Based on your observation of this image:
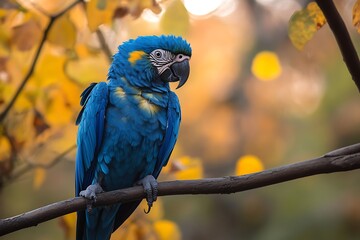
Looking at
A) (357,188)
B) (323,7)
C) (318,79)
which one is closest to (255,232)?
(357,188)

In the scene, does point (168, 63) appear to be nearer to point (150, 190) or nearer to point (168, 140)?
point (168, 140)

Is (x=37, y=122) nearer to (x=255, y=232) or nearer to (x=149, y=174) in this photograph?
(x=149, y=174)

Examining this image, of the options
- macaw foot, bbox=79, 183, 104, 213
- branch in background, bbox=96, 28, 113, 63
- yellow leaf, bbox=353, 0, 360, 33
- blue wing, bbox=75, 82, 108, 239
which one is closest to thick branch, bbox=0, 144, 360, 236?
macaw foot, bbox=79, 183, 104, 213

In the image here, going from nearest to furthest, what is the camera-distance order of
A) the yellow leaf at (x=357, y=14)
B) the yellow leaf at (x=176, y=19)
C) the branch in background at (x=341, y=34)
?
the branch in background at (x=341, y=34) → the yellow leaf at (x=357, y=14) → the yellow leaf at (x=176, y=19)

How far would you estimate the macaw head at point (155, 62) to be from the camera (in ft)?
12.0

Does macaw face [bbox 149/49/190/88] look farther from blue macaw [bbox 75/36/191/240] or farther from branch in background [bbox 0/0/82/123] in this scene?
branch in background [bbox 0/0/82/123]

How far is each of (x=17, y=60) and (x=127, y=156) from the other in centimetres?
94

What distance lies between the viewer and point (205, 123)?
817 cm

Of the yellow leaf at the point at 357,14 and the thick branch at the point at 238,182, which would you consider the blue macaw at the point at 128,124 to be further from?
the yellow leaf at the point at 357,14

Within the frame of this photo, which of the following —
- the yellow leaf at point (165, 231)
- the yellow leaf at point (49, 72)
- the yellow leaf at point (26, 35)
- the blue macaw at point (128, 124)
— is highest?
the yellow leaf at point (26, 35)

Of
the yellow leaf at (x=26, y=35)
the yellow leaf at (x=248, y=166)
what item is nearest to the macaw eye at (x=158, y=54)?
the yellow leaf at (x=26, y=35)

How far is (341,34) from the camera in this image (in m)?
2.39

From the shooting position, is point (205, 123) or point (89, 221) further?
point (205, 123)

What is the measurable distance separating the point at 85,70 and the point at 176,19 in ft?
2.54
